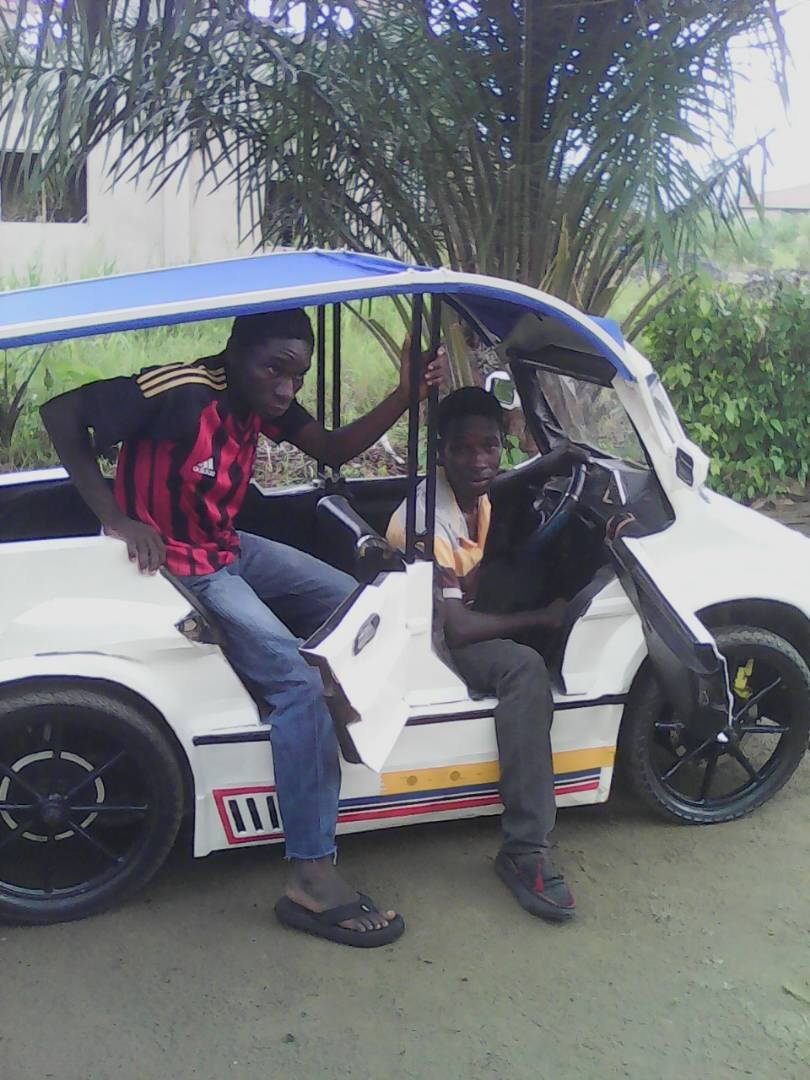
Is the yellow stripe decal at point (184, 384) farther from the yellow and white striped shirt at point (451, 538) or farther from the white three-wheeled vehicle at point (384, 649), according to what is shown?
the yellow and white striped shirt at point (451, 538)

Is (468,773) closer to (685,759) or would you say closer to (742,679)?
(685,759)

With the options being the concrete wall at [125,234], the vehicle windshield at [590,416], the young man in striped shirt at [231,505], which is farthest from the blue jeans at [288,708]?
the concrete wall at [125,234]

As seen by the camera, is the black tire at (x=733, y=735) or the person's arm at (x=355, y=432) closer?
the person's arm at (x=355, y=432)

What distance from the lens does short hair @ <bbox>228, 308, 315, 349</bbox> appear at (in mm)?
2723

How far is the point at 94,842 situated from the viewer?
2.67m

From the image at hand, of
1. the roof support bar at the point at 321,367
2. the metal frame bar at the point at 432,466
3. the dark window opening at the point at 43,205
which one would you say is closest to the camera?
the metal frame bar at the point at 432,466

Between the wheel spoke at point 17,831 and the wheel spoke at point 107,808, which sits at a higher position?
the wheel spoke at point 107,808

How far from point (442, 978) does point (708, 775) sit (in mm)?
1112

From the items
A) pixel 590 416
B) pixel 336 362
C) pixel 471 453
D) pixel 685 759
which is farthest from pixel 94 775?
pixel 590 416

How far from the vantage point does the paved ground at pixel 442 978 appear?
229cm

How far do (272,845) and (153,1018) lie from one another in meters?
0.77

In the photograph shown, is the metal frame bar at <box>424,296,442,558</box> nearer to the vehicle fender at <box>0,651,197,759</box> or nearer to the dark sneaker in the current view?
the vehicle fender at <box>0,651,197,759</box>

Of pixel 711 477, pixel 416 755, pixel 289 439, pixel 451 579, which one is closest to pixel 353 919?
pixel 416 755

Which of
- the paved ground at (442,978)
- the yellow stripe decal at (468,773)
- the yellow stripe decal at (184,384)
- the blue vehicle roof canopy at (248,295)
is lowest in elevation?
the paved ground at (442,978)
